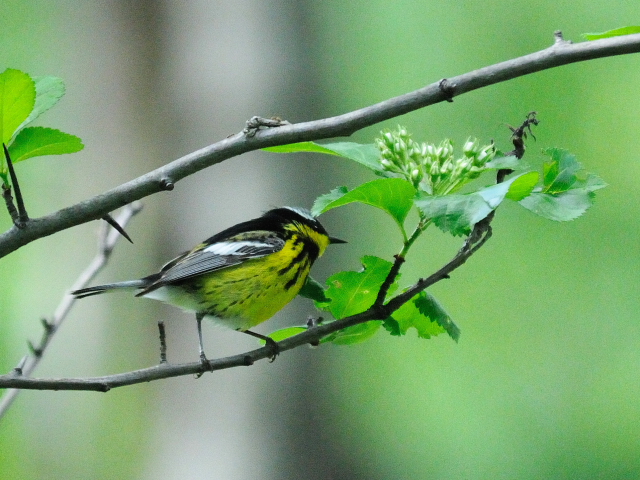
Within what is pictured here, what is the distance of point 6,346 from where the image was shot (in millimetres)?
4891

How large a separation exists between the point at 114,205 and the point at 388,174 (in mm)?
566

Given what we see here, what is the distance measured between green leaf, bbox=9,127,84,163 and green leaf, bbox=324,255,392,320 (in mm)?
609

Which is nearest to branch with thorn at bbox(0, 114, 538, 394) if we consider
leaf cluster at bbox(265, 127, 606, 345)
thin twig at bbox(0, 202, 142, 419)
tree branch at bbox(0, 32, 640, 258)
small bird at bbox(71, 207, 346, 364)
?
leaf cluster at bbox(265, 127, 606, 345)

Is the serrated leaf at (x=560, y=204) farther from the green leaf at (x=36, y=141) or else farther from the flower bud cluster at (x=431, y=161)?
the green leaf at (x=36, y=141)

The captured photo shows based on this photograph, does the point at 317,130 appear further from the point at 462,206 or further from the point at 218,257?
the point at 218,257

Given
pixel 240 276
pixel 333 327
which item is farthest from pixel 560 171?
pixel 240 276

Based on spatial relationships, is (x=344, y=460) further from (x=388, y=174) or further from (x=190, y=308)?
(x=388, y=174)

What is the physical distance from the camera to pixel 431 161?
1.36 meters

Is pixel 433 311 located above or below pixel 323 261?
above

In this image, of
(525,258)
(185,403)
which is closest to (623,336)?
(525,258)

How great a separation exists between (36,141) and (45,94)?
0.39ft

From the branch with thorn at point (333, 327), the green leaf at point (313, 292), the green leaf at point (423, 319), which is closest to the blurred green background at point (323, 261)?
the green leaf at point (313, 292)

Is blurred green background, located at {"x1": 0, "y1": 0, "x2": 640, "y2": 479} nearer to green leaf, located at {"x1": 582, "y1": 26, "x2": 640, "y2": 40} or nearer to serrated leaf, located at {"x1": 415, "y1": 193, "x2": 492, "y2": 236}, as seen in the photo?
serrated leaf, located at {"x1": 415, "y1": 193, "x2": 492, "y2": 236}

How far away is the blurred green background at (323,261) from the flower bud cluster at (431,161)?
2189 millimetres
